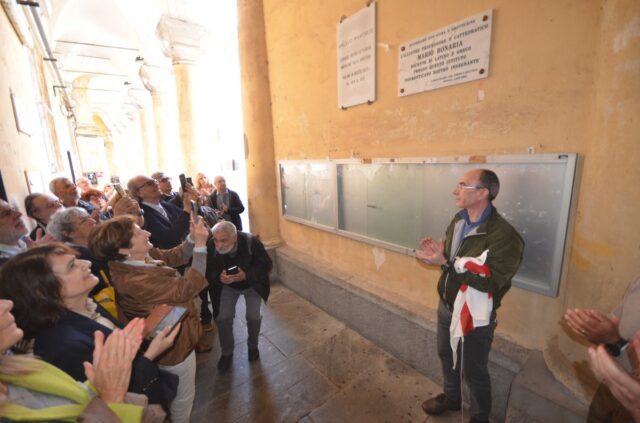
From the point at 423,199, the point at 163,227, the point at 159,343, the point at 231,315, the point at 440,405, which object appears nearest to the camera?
the point at 159,343

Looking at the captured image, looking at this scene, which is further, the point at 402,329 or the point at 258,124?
the point at 258,124

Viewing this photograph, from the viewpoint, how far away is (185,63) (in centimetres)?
614

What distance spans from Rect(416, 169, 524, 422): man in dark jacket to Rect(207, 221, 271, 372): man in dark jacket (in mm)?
1524

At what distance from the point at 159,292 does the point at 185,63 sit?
5997 millimetres

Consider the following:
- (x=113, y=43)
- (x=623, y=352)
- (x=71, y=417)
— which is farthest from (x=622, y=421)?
(x=113, y=43)

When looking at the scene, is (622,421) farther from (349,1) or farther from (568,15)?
(349,1)

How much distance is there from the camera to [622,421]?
111 cm

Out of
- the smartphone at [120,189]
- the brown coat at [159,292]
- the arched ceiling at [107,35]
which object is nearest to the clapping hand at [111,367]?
the brown coat at [159,292]

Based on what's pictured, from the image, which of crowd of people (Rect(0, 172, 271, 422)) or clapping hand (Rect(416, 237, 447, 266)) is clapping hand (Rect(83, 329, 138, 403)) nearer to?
crowd of people (Rect(0, 172, 271, 422))

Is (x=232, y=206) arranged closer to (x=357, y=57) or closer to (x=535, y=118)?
(x=357, y=57)

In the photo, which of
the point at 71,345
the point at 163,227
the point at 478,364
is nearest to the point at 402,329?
the point at 478,364

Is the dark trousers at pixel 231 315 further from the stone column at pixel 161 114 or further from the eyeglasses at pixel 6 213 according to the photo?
the stone column at pixel 161 114

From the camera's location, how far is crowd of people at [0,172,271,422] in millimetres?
963

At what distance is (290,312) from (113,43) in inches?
457
